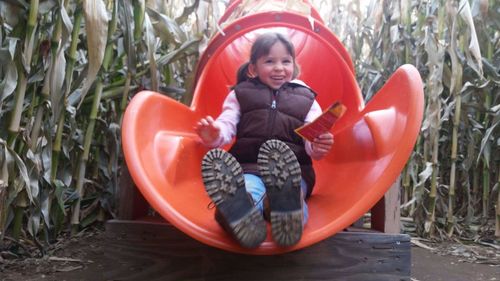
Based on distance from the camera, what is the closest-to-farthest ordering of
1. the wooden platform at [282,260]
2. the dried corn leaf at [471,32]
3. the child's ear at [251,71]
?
1. the wooden platform at [282,260]
2. the child's ear at [251,71]
3. the dried corn leaf at [471,32]

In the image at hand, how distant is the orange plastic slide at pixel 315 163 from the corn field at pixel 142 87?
0.66 ft

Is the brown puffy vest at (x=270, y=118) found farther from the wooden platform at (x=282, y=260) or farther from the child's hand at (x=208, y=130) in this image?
the wooden platform at (x=282, y=260)

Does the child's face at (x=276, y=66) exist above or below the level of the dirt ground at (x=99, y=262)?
above

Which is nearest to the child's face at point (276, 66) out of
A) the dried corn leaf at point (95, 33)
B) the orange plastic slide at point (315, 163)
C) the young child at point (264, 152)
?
the young child at point (264, 152)

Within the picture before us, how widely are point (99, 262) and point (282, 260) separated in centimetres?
85

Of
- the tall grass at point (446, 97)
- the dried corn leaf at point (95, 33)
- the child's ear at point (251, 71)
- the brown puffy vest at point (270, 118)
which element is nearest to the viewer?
the dried corn leaf at point (95, 33)

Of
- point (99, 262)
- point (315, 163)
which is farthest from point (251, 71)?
point (99, 262)

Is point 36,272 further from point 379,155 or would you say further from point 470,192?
point 470,192

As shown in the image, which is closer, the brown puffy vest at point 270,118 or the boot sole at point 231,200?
the boot sole at point 231,200

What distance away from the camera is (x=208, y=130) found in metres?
1.42

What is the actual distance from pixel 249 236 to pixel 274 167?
0.52 ft

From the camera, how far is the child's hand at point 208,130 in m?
1.36

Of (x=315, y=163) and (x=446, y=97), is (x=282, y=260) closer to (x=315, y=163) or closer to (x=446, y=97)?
(x=315, y=163)

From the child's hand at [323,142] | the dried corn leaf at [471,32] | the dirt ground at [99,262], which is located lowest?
the dirt ground at [99,262]
